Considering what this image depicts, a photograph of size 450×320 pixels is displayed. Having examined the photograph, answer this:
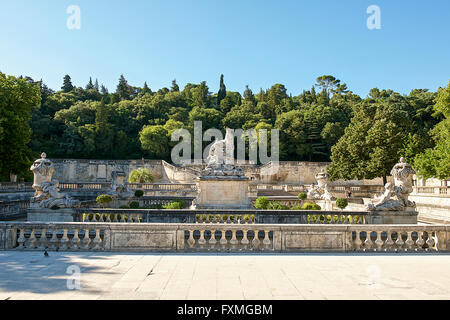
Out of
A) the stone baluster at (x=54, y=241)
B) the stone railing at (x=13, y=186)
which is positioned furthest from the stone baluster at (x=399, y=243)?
the stone railing at (x=13, y=186)

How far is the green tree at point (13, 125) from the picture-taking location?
28531mm

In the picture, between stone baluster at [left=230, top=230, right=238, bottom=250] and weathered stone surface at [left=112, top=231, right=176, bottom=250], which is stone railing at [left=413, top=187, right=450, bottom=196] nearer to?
stone baluster at [left=230, top=230, right=238, bottom=250]

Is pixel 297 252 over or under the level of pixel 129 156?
under

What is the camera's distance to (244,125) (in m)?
67.9

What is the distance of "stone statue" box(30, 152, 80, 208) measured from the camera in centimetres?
1251

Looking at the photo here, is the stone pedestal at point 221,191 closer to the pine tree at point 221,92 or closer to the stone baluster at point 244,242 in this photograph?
the stone baluster at point 244,242

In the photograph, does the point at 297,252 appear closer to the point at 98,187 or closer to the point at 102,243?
the point at 102,243

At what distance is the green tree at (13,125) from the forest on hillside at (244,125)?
0.08 meters

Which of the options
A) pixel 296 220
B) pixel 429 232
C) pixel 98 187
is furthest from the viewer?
pixel 98 187

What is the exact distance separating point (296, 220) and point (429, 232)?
4.88 m

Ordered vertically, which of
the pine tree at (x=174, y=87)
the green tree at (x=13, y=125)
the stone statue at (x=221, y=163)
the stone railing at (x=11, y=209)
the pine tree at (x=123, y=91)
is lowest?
the stone railing at (x=11, y=209)

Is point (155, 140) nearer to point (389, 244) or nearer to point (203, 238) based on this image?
point (203, 238)

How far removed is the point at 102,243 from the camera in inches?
335

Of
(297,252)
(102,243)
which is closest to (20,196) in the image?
(102,243)
